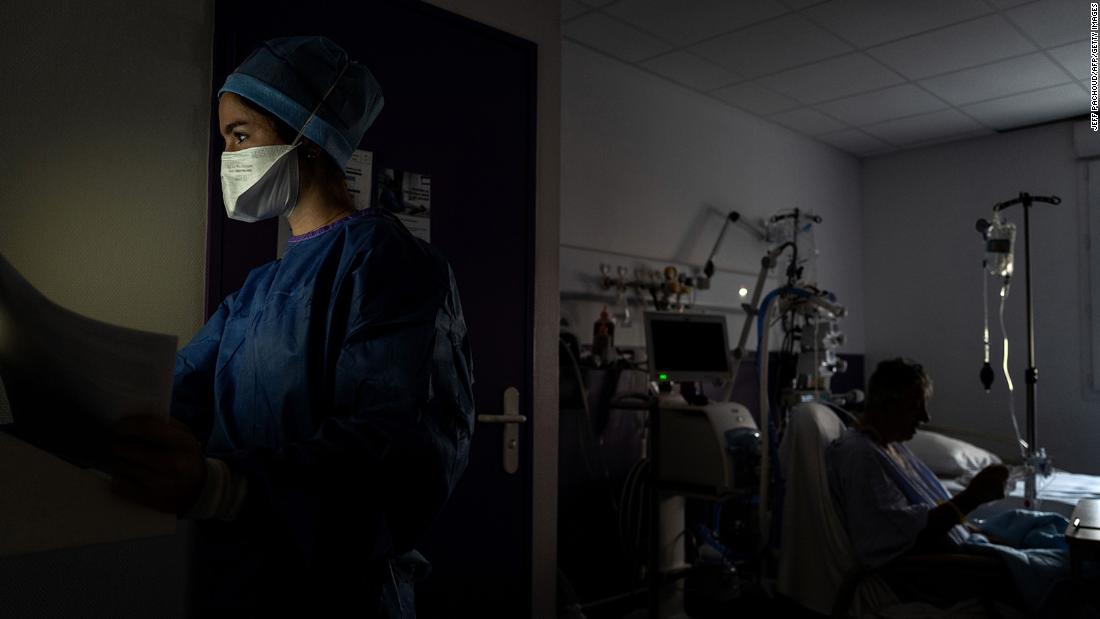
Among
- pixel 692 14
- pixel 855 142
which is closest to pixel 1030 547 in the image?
pixel 692 14

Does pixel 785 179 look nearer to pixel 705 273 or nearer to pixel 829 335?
pixel 705 273

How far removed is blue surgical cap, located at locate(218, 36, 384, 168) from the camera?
1.16 metres

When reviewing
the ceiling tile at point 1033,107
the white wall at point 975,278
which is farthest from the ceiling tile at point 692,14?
the white wall at point 975,278

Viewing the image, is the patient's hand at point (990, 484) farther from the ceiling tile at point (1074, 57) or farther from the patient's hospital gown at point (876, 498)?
the ceiling tile at point (1074, 57)

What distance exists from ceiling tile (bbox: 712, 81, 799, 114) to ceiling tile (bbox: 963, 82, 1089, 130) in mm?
1040

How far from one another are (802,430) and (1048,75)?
2562 millimetres

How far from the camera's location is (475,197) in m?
2.28

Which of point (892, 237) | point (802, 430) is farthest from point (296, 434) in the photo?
point (892, 237)

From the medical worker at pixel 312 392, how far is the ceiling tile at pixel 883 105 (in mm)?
3615

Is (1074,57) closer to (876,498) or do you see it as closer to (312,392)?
(876,498)

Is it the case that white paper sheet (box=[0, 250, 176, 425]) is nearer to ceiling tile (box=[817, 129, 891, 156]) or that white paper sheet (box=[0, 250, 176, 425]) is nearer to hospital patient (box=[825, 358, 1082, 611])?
hospital patient (box=[825, 358, 1082, 611])

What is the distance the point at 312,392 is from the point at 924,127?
4692 millimetres

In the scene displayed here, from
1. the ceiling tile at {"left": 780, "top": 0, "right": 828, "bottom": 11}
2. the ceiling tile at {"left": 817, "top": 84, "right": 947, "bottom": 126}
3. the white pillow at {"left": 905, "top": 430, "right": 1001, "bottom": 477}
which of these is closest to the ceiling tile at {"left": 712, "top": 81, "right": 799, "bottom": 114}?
the ceiling tile at {"left": 817, "top": 84, "right": 947, "bottom": 126}

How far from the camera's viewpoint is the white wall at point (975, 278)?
4.56 meters
